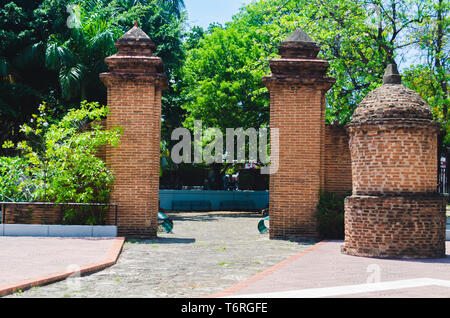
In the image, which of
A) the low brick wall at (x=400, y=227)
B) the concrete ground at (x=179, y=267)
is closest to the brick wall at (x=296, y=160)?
the concrete ground at (x=179, y=267)

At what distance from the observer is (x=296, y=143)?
13.7 meters

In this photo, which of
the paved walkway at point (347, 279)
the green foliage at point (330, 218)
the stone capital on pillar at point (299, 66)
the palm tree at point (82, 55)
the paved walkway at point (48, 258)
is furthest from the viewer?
the palm tree at point (82, 55)

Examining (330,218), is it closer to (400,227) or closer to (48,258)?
(400,227)

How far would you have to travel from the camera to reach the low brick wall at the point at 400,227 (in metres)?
9.95

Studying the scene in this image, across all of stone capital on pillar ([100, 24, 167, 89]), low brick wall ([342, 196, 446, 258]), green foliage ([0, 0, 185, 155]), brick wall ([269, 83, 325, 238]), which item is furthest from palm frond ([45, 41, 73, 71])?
low brick wall ([342, 196, 446, 258])

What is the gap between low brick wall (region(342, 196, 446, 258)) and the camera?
9.95m

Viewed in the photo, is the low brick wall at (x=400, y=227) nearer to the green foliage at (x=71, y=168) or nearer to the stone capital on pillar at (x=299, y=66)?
the stone capital on pillar at (x=299, y=66)

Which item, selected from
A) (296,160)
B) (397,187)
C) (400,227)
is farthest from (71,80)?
(400,227)

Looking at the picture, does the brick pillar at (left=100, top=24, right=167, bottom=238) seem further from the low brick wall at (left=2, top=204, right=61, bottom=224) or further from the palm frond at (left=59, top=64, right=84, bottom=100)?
the palm frond at (left=59, top=64, right=84, bottom=100)

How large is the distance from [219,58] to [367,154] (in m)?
18.9

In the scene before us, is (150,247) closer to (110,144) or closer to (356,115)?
(110,144)

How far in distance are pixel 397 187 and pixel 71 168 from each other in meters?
7.97

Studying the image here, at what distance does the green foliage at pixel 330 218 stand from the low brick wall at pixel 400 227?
3090 millimetres

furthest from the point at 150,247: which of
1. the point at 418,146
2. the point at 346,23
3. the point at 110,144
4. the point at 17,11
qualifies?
the point at 17,11
